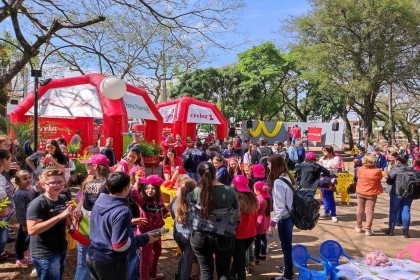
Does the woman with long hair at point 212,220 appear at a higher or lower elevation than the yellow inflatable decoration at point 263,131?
lower

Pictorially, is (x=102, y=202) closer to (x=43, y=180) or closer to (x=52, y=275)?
(x=43, y=180)

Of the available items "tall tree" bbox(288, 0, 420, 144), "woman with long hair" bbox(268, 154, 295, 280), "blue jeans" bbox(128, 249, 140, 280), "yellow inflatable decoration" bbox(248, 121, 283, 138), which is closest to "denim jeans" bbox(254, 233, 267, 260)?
"woman with long hair" bbox(268, 154, 295, 280)

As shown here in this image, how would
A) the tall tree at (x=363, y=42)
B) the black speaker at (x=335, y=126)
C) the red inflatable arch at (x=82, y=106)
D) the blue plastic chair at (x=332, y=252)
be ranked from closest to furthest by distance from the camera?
the blue plastic chair at (x=332, y=252) → the red inflatable arch at (x=82, y=106) → the tall tree at (x=363, y=42) → the black speaker at (x=335, y=126)

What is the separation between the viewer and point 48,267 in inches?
122

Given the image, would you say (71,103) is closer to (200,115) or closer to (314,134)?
(200,115)

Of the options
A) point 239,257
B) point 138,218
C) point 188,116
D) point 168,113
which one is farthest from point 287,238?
point 168,113

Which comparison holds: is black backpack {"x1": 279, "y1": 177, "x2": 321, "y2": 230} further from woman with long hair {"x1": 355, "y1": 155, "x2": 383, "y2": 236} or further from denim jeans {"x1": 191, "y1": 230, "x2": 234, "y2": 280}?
woman with long hair {"x1": 355, "y1": 155, "x2": 383, "y2": 236}

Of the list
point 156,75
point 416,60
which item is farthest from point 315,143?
point 156,75

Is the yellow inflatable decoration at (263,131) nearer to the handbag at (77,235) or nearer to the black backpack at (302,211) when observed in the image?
the black backpack at (302,211)

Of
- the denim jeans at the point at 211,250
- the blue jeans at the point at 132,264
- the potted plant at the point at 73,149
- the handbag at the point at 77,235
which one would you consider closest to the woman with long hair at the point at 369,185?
the denim jeans at the point at 211,250

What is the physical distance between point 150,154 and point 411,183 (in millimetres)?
8187

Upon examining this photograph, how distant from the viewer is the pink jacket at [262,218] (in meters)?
4.62

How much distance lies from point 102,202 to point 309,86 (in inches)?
1339

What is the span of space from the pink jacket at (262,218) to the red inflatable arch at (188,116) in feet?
44.0
